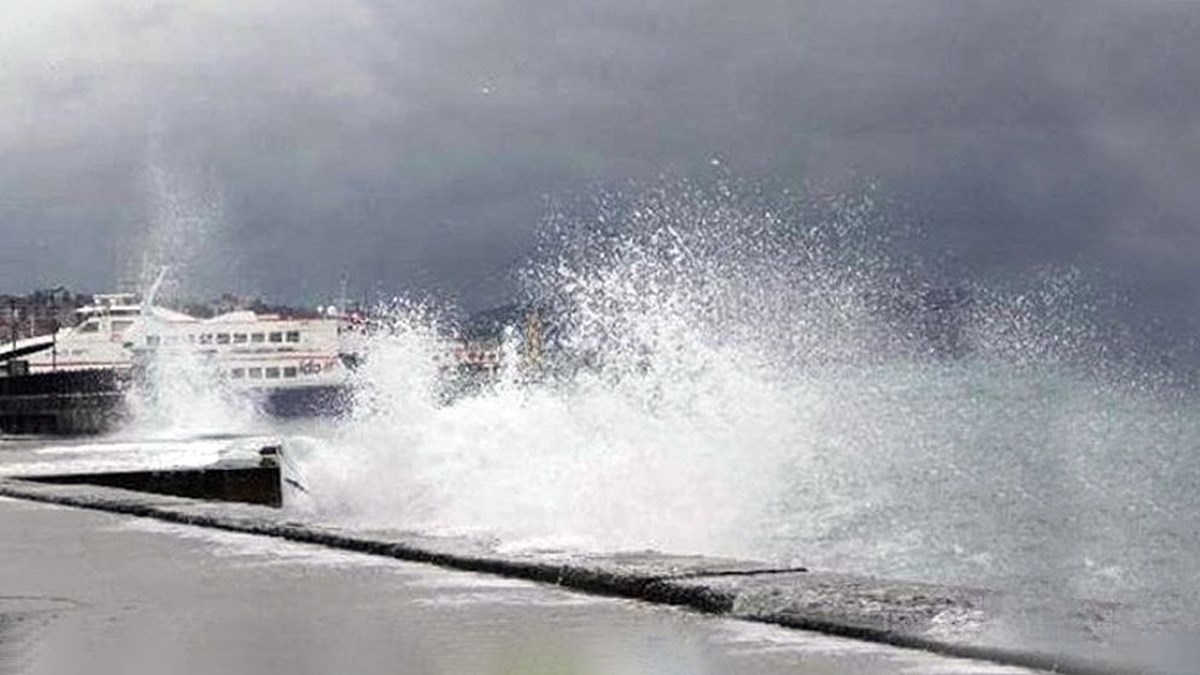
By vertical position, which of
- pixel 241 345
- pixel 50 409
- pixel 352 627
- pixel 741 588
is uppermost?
pixel 241 345

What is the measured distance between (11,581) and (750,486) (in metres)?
23.2

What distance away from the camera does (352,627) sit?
8648 mm

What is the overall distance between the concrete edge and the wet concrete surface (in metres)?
0.09

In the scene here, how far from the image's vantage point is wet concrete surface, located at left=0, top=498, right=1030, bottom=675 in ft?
24.4

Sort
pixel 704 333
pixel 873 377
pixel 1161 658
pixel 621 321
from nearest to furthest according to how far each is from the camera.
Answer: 1. pixel 1161 658
2. pixel 621 321
3. pixel 704 333
4. pixel 873 377

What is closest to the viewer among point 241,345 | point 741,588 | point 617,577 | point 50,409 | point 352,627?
point 352,627

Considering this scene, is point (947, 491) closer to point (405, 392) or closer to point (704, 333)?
point (704, 333)

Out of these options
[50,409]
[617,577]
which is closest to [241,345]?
[50,409]

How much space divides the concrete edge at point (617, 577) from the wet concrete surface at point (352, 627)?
9 cm

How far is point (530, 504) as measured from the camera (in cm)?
2317

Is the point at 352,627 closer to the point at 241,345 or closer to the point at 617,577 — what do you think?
the point at 617,577

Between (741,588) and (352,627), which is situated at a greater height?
(741,588)

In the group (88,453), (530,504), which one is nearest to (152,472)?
(530,504)

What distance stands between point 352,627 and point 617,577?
1491 mm
